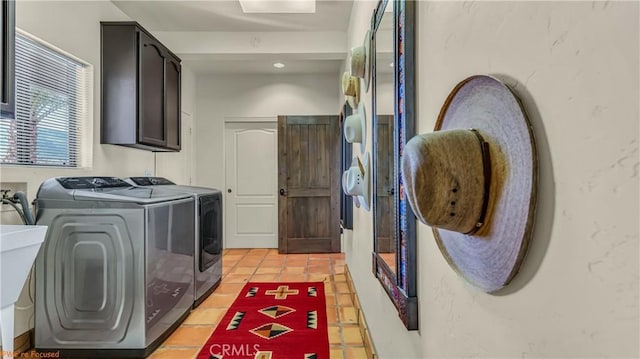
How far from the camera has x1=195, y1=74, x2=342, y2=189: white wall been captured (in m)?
5.32

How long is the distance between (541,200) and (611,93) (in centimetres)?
17

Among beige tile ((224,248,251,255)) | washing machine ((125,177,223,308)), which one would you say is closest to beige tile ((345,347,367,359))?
washing machine ((125,177,223,308))

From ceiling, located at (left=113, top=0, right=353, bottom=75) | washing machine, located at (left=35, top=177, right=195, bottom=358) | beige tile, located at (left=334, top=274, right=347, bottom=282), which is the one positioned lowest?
beige tile, located at (left=334, top=274, right=347, bottom=282)

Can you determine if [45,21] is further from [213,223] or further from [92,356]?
[92,356]

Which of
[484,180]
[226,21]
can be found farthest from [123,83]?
[484,180]

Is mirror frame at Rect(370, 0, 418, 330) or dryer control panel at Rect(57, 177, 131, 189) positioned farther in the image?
dryer control panel at Rect(57, 177, 131, 189)

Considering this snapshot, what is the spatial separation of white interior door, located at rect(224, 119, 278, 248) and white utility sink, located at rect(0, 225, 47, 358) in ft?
12.1

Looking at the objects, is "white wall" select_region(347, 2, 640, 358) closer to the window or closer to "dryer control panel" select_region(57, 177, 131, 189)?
"dryer control panel" select_region(57, 177, 131, 189)

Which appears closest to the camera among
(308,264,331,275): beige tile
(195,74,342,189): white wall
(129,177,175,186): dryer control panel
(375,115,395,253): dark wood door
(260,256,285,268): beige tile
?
(375,115,395,253): dark wood door

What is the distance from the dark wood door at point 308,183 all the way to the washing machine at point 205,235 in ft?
5.39

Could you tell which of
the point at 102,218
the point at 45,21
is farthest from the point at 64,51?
the point at 102,218

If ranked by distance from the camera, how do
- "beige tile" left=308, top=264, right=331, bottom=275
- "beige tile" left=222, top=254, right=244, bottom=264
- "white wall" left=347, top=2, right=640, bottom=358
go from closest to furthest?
"white wall" left=347, top=2, right=640, bottom=358 → "beige tile" left=308, top=264, right=331, bottom=275 → "beige tile" left=222, top=254, right=244, bottom=264

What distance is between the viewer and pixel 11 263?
156cm

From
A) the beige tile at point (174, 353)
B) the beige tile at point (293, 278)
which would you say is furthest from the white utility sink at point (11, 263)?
the beige tile at point (293, 278)
